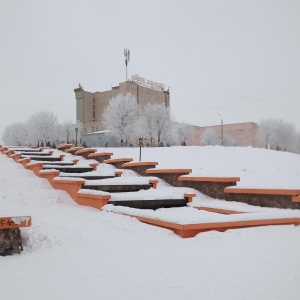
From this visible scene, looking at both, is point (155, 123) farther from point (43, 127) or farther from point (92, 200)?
point (92, 200)

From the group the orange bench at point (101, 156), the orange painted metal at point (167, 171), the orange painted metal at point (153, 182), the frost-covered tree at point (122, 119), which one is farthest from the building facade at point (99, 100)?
the orange painted metal at point (153, 182)

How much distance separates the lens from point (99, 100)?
246 feet

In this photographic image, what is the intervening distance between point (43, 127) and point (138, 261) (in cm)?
5815

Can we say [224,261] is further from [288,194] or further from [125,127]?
[125,127]

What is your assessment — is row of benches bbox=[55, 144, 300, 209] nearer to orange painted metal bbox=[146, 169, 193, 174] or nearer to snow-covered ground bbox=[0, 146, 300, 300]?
orange painted metal bbox=[146, 169, 193, 174]

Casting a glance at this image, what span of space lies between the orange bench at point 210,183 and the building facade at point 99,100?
2413 inches

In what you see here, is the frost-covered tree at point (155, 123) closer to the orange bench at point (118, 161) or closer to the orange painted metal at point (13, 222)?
the orange bench at point (118, 161)

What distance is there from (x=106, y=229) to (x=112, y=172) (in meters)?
5.02

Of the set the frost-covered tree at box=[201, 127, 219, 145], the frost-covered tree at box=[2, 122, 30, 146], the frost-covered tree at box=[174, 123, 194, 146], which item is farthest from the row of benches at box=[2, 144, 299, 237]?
the frost-covered tree at box=[201, 127, 219, 145]

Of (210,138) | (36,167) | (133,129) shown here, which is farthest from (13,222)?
(210,138)

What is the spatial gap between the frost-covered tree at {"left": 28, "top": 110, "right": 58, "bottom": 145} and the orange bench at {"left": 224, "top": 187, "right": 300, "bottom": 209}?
176 ft

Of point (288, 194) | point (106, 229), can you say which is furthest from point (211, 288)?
point (288, 194)

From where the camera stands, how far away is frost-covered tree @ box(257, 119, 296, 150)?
67619mm

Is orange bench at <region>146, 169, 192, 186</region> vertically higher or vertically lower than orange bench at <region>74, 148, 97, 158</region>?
lower
